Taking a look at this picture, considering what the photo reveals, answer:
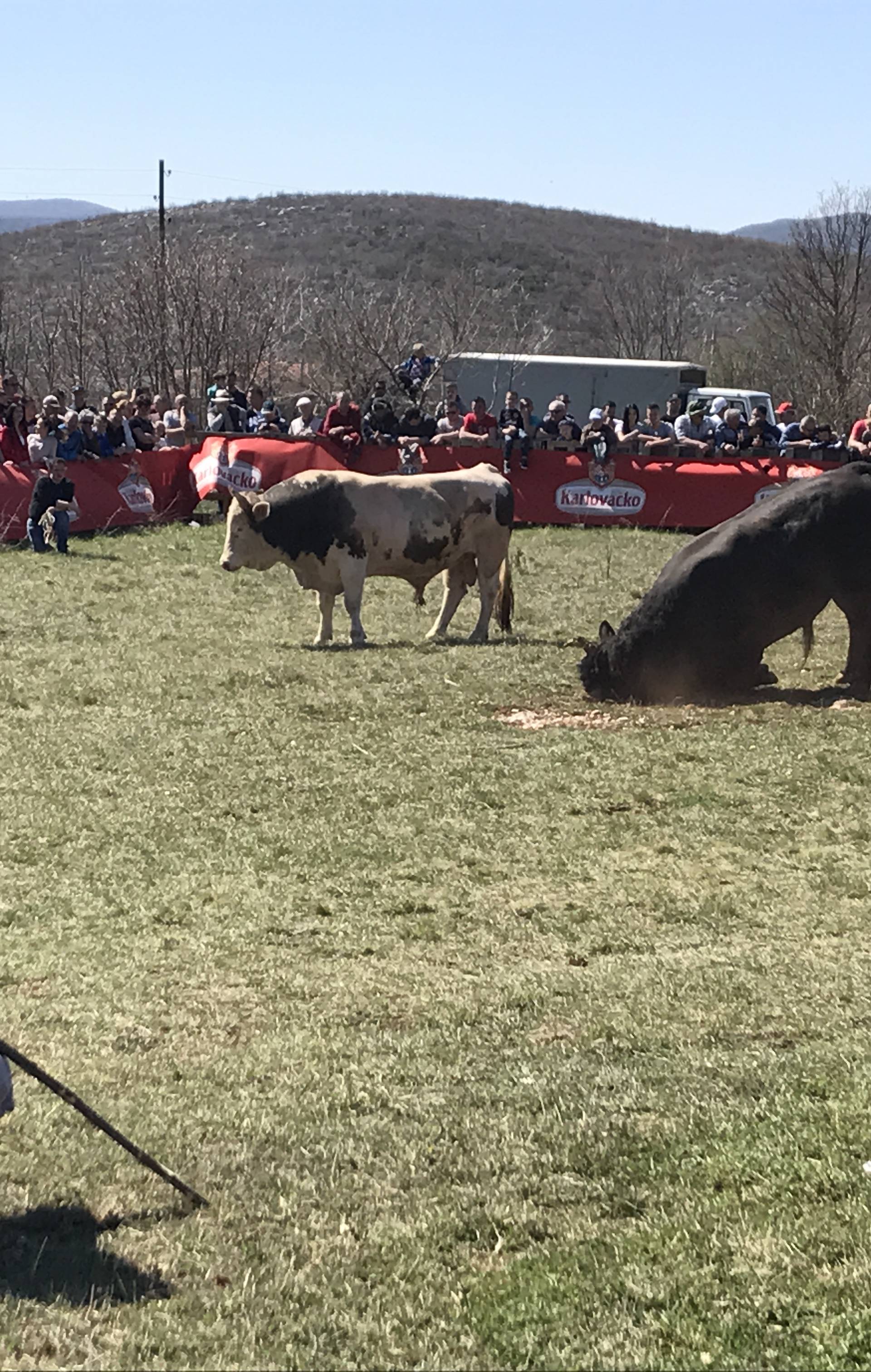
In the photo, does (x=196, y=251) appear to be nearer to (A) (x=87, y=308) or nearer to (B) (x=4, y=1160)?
(A) (x=87, y=308)

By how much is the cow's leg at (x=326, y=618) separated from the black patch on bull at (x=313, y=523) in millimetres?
444

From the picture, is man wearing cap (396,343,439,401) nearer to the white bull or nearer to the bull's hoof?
the white bull

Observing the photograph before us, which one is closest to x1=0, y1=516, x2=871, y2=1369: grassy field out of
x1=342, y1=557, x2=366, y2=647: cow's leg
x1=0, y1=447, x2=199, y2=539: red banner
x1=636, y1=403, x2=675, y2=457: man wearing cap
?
x1=342, y1=557, x2=366, y2=647: cow's leg

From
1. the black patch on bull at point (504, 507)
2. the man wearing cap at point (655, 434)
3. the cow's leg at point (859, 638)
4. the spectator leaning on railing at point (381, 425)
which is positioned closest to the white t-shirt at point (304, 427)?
the spectator leaning on railing at point (381, 425)

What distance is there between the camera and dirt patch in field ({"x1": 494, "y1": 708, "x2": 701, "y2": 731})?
12.7m

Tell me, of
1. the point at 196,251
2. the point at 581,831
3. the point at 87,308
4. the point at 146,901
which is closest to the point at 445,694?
the point at 581,831

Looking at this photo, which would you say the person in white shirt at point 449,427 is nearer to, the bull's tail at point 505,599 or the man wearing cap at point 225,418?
the man wearing cap at point 225,418

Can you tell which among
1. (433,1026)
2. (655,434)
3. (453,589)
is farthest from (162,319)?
(433,1026)

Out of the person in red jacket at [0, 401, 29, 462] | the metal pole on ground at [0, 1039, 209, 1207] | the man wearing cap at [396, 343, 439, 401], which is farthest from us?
the man wearing cap at [396, 343, 439, 401]

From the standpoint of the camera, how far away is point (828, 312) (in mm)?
45281

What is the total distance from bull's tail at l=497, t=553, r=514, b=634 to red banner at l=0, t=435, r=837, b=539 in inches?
326

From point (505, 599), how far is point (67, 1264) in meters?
12.5

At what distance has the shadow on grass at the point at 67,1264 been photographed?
4.59 m

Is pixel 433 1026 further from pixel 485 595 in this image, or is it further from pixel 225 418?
pixel 225 418
